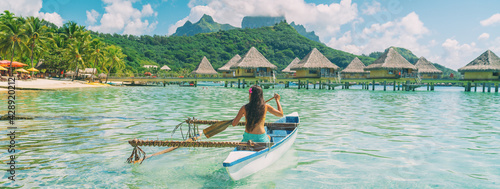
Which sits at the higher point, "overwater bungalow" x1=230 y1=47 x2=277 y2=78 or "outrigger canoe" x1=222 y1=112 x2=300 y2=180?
"overwater bungalow" x1=230 y1=47 x2=277 y2=78

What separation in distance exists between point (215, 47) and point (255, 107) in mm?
121706

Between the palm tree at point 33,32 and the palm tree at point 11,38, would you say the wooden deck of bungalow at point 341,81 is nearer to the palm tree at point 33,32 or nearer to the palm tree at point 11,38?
the palm tree at point 33,32

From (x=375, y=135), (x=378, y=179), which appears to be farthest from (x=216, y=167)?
(x=375, y=135)

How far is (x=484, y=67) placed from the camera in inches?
1901

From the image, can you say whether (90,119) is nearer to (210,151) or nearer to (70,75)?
(210,151)

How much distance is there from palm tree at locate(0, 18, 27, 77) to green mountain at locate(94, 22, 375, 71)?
176ft

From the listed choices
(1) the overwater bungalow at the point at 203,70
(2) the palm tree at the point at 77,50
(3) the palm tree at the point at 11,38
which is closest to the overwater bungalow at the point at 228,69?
(1) the overwater bungalow at the point at 203,70

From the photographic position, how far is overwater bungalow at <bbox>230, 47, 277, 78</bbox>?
5772 cm

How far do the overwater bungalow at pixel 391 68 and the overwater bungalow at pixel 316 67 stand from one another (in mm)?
6083

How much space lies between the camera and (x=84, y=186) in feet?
20.0

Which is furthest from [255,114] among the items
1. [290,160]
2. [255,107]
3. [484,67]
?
[484,67]

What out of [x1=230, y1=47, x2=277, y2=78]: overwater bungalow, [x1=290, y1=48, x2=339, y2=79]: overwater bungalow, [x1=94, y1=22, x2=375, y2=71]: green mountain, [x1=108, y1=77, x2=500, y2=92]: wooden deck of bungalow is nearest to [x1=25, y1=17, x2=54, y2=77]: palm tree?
[x1=108, y1=77, x2=500, y2=92]: wooden deck of bungalow

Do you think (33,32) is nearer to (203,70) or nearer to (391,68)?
(203,70)

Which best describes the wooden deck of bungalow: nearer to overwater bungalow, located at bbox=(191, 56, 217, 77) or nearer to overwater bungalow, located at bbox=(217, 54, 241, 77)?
overwater bungalow, located at bbox=(217, 54, 241, 77)
